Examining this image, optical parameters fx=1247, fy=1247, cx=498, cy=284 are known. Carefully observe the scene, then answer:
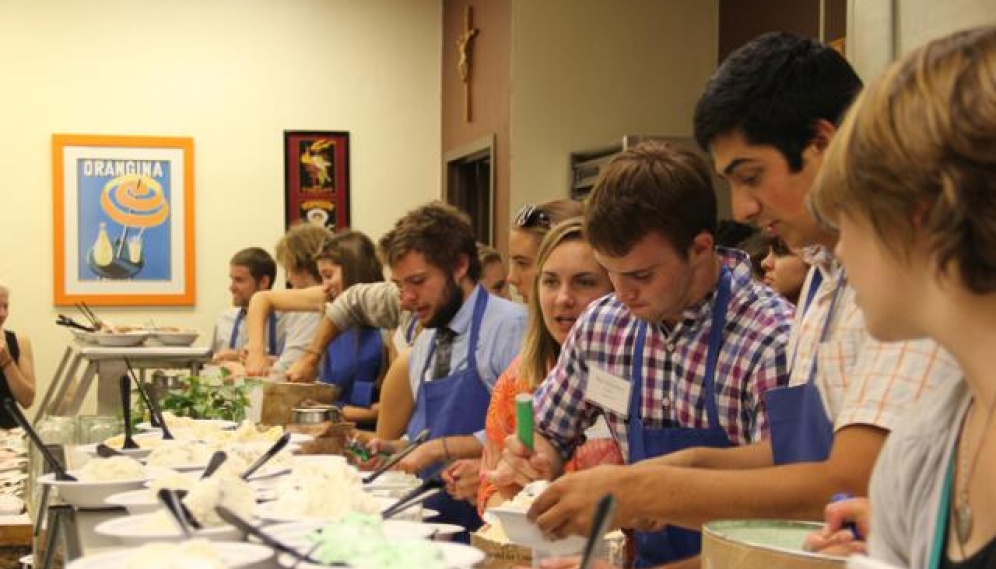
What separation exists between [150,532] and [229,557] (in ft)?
0.69

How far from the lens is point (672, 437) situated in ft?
7.49

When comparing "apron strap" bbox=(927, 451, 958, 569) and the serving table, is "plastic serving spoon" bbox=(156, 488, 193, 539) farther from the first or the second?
the serving table

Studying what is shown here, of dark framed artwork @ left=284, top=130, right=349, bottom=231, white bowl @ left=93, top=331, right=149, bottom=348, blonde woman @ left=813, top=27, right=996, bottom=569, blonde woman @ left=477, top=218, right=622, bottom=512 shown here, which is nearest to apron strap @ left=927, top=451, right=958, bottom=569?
blonde woman @ left=813, top=27, right=996, bottom=569

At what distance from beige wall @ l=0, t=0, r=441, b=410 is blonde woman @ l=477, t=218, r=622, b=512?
5.80m

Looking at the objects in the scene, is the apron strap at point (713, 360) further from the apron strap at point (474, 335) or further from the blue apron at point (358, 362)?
the blue apron at point (358, 362)

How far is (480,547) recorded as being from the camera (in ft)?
6.23

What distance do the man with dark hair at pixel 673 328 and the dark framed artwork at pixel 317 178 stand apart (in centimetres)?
633

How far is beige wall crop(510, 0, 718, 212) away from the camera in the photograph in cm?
662

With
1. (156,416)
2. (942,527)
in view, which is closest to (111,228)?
(156,416)

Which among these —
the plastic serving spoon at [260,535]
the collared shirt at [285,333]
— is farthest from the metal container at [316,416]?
the collared shirt at [285,333]

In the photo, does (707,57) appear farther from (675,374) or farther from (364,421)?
(675,374)

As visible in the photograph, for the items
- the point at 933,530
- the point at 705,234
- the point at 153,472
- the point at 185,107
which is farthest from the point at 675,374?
the point at 185,107

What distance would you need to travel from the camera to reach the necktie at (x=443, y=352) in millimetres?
3732

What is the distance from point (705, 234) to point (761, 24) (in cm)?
424
